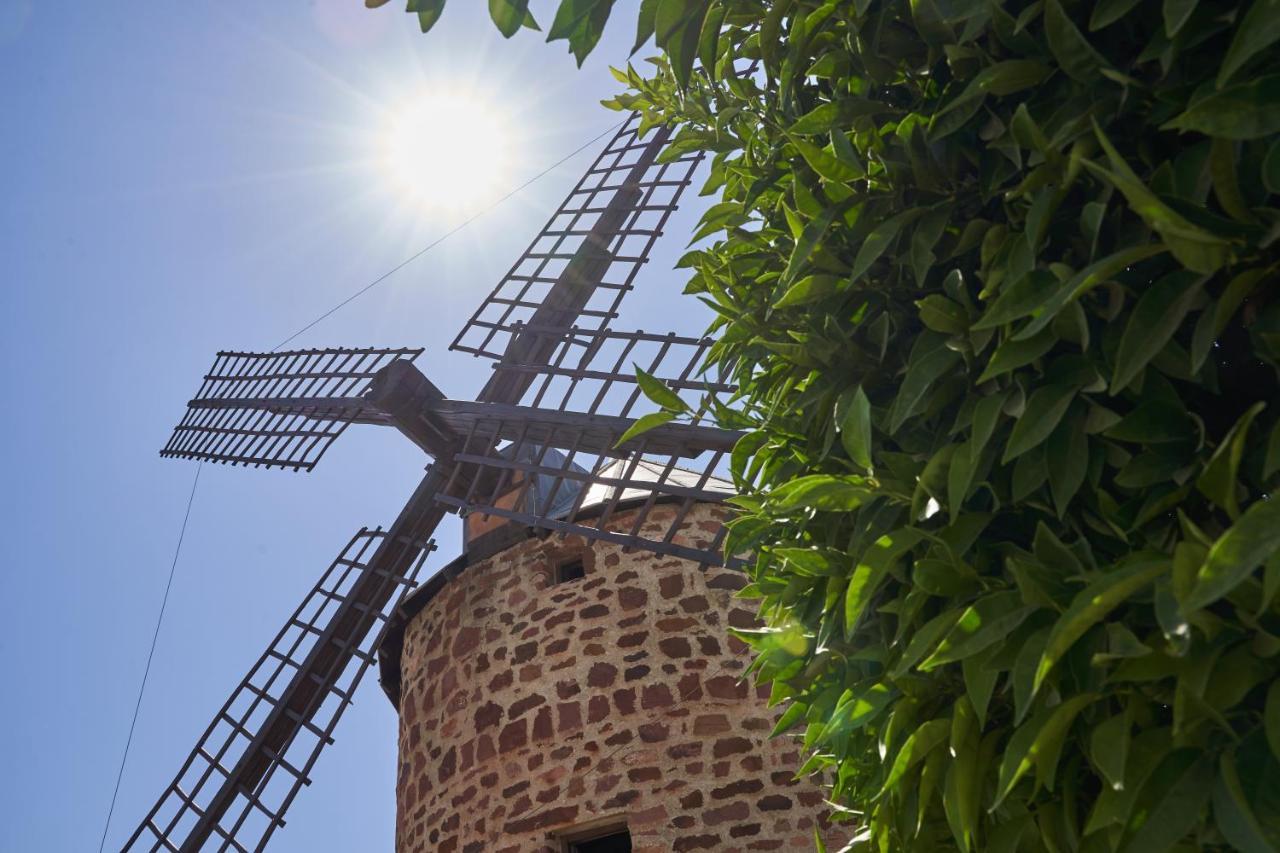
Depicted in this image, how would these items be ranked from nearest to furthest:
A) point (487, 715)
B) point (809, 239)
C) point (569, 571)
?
point (809, 239) < point (487, 715) < point (569, 571)

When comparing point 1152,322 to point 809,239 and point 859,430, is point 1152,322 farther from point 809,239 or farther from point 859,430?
point 809,239

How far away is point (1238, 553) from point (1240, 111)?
1.39 feet

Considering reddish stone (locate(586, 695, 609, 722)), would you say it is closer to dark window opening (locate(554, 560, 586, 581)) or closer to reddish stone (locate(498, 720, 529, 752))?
reddish stone (locate(498, 720, 529, 752))

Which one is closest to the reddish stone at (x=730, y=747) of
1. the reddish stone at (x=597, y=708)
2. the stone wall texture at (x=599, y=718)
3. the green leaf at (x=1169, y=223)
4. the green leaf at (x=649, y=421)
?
the stone wall texture at (x=599, y=718)

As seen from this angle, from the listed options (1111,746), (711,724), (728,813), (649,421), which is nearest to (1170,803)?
(1111,746)

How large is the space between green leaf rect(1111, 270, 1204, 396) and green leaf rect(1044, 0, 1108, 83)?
9.5 inches

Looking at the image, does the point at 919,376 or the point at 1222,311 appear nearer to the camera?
the point at 1222,311

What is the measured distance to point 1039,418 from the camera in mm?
1231

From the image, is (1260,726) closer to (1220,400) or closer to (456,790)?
(1220,400)

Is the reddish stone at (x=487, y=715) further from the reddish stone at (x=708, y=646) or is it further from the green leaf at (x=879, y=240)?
the green leaf at (x=879, y=240)

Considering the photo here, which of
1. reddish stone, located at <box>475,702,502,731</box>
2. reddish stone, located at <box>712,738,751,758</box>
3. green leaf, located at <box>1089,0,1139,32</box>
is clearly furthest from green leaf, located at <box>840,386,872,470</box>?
reddish stone, located at <box>475,702,502,731</box>

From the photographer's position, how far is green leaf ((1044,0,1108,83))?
3.88 feet

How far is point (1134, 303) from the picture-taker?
126 centimetres

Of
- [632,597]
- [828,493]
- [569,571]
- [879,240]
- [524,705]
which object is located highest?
[569,571]
